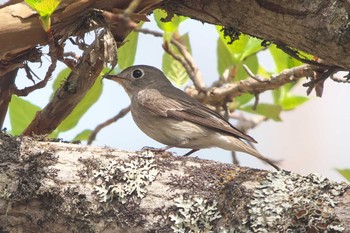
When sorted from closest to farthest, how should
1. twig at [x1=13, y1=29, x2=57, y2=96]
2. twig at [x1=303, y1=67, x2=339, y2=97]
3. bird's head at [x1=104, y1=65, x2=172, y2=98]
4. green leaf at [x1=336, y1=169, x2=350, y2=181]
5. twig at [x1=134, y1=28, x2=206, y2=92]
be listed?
twig at [x1=13, y1=29, x2=57, y2=96] → twig at [x1=303, y1=67, x2=339, y2=97] → green leaf at [x1=336, y1=169, x2=350, y2=181] → twig at [x1=134, y1=28, x2=206, y2=92] → bird's head at [x1=104, y1=65, x2=172, y2=98]

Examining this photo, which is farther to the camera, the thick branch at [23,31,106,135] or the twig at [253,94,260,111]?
the twig at [253,94,260,111]

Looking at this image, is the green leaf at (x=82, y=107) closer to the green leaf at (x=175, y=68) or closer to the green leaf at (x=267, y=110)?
the green leaf at (x=175, y=68)

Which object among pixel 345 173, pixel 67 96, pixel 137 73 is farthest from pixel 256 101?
pixel 67 96

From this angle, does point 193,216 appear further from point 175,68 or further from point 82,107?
point 175,68

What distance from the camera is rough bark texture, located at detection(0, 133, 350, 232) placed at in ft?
8.65

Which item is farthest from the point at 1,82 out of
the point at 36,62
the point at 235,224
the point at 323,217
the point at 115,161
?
the point at 323,217

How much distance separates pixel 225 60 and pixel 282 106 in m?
0.57

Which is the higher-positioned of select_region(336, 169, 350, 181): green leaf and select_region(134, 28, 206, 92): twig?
select_region(134, 28, 206, 92): twig

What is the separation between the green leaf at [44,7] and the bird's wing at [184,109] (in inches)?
63.7

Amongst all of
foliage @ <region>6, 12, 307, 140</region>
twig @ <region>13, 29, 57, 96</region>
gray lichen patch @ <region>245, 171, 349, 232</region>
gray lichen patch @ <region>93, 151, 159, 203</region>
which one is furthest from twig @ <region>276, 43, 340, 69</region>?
twig @ <region>13, 29, 57, 96</region>

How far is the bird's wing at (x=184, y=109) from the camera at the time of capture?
14.0ft

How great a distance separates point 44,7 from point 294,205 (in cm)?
116

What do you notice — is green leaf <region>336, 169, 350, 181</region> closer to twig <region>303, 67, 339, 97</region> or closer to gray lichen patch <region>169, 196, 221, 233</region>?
twig <region>303, 67, 339, 97</region>

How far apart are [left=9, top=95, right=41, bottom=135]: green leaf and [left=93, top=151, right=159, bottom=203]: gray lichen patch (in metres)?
1.30
